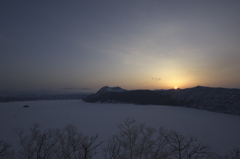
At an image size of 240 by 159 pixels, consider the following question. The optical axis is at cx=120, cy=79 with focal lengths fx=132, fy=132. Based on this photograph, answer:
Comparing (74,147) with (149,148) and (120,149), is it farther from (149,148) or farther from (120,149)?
(149,148)

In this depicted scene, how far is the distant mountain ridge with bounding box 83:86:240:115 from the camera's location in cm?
5014

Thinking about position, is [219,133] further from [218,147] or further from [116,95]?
[116,95]

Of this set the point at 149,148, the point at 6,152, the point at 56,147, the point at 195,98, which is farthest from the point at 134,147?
the point at 195,98

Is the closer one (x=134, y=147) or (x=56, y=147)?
(x=134, y=147)

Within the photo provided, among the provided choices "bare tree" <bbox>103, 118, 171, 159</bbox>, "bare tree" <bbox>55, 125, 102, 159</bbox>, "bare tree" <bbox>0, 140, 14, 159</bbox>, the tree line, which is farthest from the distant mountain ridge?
"bare tree" <bbox>0, 140, 14, 159</bbox>

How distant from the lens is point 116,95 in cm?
11825

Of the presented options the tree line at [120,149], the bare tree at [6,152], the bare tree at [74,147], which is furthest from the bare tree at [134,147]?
the bare tree at [6,152]

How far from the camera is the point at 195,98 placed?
6844 centimetres

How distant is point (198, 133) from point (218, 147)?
7340 mm

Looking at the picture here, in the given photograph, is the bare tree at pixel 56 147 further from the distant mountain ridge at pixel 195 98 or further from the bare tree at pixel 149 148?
the distant mountain ridge at pixel 195 98

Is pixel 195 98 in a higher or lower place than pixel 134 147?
higher

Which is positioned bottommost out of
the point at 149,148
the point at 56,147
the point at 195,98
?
the point at 56,147

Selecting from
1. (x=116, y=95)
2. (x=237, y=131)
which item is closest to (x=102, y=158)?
(x=237, y=131)

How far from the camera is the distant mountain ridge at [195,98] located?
50144 millimetres
